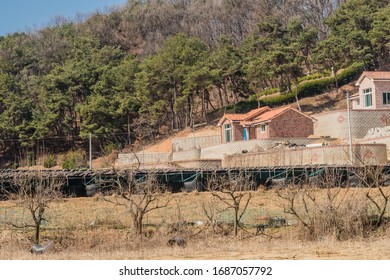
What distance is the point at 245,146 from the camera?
1485 inches

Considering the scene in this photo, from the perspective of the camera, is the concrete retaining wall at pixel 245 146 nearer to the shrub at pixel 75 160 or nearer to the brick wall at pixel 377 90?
the brick wall at pixel 377 90

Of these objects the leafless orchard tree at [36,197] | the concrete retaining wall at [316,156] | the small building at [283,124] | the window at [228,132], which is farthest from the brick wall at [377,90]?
the leafless orchard tree at [36,197]

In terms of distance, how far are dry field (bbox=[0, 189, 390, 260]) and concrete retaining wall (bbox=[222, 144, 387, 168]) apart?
607cm

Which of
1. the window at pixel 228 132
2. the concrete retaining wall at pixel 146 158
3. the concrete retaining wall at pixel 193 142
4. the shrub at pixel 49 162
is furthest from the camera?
the shrub at pixel 49 162

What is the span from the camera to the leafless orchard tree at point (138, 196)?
19578mm

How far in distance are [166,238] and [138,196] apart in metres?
4.66

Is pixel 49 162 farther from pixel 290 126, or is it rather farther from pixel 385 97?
pixel 385 97

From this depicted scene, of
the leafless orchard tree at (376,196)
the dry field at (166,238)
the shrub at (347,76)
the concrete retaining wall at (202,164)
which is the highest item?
the shrub at (347,76)

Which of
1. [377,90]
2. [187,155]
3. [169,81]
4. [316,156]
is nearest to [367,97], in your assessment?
[377,90]

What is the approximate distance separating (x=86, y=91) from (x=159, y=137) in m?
7.99

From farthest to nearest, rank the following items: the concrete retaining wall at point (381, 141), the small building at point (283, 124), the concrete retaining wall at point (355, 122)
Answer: the small building at point (283, 124), the concrete retaining wall at point (355, 122), the concrete retaining wall at point (381, 141)

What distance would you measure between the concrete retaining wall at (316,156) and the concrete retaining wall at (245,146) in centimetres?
192

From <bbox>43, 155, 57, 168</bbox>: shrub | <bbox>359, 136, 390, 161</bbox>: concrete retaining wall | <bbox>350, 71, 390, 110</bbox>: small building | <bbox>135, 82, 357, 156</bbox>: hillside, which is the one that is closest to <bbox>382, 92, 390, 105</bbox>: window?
<bbox>350, 71, 390, 110</bbox>: small building
